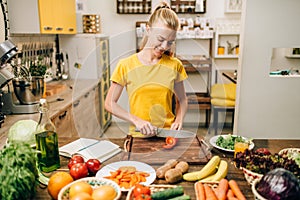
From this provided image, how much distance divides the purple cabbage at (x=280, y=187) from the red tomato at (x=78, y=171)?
65 centimetres

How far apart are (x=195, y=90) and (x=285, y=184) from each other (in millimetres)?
3671

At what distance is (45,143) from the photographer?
1190mm

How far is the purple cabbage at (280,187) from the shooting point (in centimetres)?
83

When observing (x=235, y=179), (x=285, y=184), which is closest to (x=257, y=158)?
(x=235, y=179)

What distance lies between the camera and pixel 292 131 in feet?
8.70

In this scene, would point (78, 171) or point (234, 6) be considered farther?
point (234, 6)

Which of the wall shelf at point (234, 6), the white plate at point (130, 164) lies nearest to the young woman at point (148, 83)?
the white plate at point (130, 164)

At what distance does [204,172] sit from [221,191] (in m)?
0.16

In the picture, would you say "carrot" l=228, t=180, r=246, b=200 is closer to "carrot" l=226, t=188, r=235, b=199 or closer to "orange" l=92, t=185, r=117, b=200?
"carrot" l=226, t=188, r=235, b=199

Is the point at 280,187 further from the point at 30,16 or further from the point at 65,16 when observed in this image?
the point at 65,16

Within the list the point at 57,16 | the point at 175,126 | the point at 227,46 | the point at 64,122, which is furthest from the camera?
the point at 227,46

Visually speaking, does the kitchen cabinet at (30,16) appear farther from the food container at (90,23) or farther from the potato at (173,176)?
the potato at (173,176)

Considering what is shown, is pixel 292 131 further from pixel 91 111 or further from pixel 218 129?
pixel 91 111

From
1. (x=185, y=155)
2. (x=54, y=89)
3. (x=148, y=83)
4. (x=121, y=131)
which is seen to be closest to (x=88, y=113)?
(x=54, y=89)
